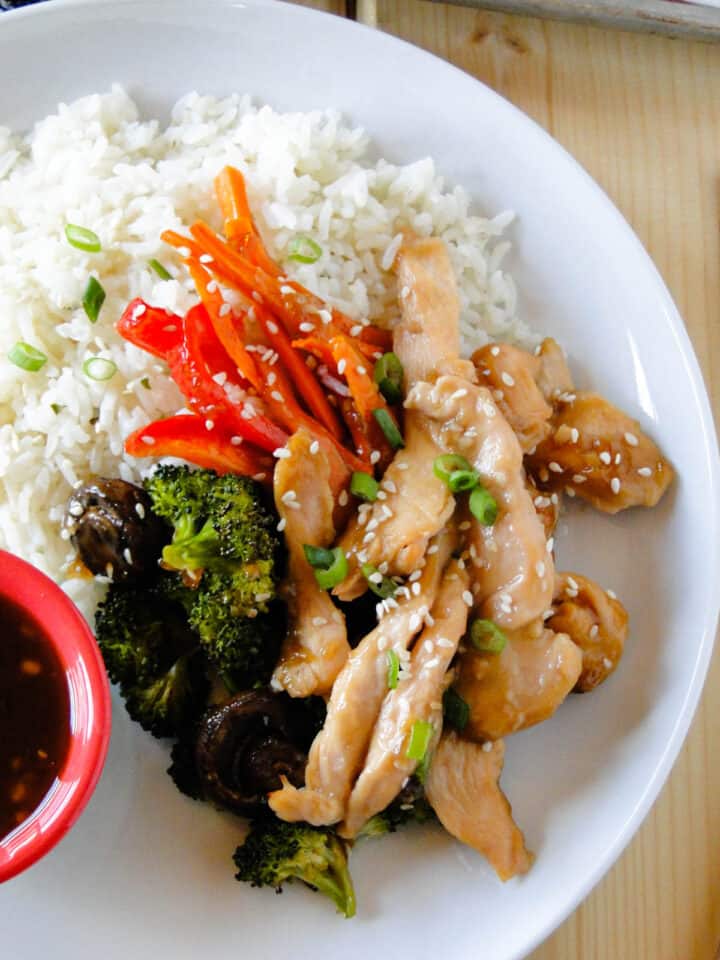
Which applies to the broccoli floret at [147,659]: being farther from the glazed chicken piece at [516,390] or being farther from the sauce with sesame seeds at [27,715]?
the glazed chicken piece at [516,390]

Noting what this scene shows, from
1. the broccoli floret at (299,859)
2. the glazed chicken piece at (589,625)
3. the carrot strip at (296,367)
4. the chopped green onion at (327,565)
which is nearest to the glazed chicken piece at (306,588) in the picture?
the chopped green onion at (327,565)

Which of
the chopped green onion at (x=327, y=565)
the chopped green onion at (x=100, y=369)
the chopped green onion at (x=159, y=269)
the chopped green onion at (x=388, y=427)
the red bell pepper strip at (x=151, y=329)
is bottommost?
the chopped green onion at (x=327, y=565)

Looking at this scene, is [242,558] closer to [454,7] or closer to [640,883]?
[640,883]

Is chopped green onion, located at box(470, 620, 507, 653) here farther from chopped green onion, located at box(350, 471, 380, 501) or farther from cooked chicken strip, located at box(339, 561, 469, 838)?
chopped green onion, located at box(350, 471, 380, 501)

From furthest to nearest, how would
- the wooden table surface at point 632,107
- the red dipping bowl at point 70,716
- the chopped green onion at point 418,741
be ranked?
the wooden table surface at point 632,107 < the chopped green onion at point 418,741 < the red dipping bowl at point 70,716

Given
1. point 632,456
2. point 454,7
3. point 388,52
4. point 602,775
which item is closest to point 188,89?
point 388,52

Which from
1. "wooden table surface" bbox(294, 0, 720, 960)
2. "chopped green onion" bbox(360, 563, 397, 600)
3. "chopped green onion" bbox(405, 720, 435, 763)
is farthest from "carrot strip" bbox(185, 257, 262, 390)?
"wooden table surface" bbox(294, 0, 720, 960)
